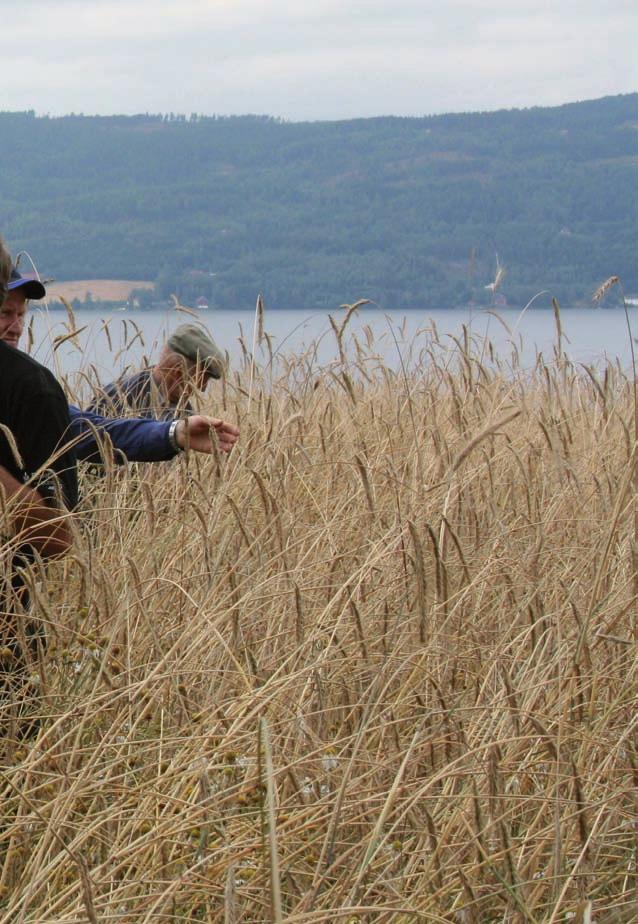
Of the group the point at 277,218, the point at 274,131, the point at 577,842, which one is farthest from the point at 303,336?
the point at 274,131

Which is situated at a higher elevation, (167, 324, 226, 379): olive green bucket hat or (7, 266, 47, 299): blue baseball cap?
(7, 266, 47, 299): blue baseball cap

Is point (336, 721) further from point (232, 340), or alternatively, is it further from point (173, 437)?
point (232, 340)

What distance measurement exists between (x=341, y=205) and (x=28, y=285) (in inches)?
2262

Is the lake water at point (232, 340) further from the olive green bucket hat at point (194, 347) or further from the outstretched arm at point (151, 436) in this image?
the outstretched arm at point (151, 436)

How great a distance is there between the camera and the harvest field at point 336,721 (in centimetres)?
158

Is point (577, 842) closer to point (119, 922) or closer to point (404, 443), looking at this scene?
point (119, 922)

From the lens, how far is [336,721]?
2.25 metres

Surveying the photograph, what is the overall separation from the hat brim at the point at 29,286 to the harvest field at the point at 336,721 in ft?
1.76

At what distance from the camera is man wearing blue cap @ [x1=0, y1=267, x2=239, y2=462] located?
2.93 meters

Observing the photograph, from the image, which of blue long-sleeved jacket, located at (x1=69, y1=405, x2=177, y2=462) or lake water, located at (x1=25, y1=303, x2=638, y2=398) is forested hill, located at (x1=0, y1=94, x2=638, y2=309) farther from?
blue long-sleeved jacket, located at (x1=69, y1=405, x2=177, y2=462)

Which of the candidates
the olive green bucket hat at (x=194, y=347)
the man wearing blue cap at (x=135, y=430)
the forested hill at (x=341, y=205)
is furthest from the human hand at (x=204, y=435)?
the forested hill at (x=341, y=205)

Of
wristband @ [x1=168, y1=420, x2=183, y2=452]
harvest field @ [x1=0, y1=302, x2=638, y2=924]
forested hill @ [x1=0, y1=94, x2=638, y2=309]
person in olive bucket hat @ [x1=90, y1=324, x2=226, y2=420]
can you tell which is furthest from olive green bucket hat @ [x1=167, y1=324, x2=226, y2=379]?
forested hill @ [x1=0, y1=94, x2=638, y2=309]

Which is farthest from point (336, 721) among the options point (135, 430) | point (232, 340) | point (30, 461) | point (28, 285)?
point (232, 340)

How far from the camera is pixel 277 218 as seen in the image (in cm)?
4409
